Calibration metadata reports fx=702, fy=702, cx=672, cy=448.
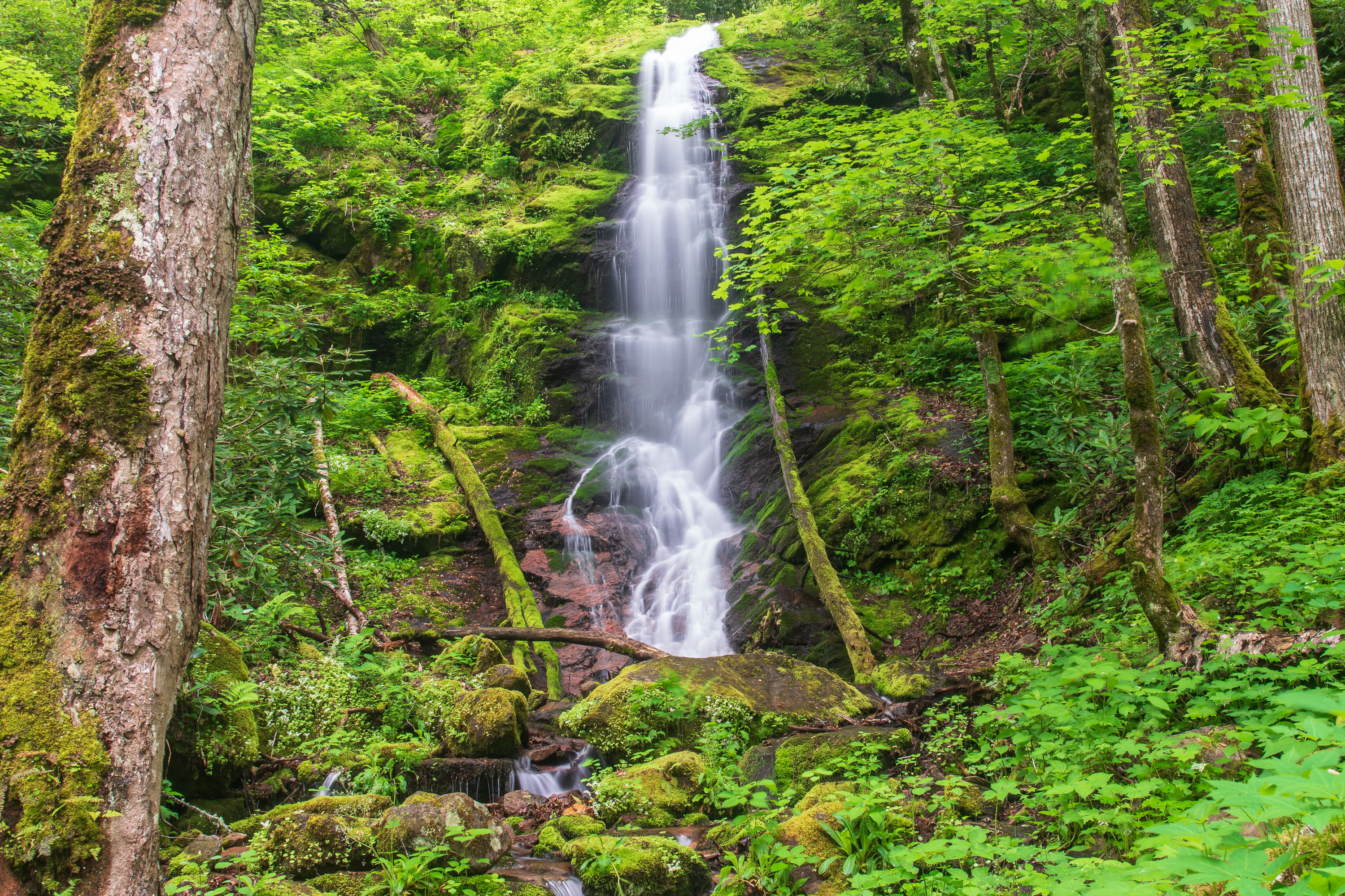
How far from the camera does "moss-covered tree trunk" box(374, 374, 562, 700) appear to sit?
7578 millimetres

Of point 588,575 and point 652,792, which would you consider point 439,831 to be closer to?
point 652,792

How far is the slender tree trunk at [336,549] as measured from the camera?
6.96 metres

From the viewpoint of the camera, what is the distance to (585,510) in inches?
421

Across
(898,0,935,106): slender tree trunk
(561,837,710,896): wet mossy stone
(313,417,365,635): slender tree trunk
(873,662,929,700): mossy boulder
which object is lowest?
(873,662,929,700): mossy boulder

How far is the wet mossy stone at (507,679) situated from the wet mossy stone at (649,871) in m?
2.50

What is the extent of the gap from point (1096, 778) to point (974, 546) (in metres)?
5.01

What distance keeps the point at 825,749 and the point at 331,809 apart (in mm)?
2934

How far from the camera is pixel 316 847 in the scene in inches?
133

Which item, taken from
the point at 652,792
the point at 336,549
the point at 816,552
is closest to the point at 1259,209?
the point at 816,552

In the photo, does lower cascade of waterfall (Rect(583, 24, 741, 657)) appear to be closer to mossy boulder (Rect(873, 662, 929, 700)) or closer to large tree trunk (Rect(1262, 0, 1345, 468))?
mossy boulder (Rect(873, 662, 929, 700))

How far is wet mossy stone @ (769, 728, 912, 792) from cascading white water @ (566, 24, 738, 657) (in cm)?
357

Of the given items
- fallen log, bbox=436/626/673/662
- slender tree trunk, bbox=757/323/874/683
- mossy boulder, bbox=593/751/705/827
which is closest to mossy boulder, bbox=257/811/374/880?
mossy boulder, bbox=593/751/705/827

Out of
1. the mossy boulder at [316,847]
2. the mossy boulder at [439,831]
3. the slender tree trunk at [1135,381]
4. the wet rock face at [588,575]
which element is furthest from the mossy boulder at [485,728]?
the slender tree trunk at [1135,381]

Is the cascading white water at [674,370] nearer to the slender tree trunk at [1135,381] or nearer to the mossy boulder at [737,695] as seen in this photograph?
the mossy boulder at [737,695]
